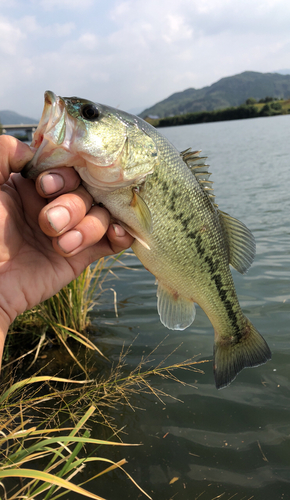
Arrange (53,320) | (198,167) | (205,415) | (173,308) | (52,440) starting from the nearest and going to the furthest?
(52,440)
(198,167)
(173,308)
(205,415)
(53,320)

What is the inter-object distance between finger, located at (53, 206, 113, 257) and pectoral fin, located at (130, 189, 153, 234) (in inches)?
8.0

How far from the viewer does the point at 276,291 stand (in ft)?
19.8

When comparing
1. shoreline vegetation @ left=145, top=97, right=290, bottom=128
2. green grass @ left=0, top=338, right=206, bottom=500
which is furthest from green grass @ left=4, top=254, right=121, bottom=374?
shoreline vegetation @ left=145, top=97, right=290, bottom=128

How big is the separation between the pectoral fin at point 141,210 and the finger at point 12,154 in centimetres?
68

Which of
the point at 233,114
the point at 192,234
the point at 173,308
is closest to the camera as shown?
the point at 192,234

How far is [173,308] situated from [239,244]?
0.78m

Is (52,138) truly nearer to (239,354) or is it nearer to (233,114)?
(239,354)

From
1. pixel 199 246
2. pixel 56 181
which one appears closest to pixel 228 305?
pixel 199 246

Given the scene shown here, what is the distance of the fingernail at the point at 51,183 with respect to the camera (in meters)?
1.87

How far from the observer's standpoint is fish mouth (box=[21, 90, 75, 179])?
5.61 feet

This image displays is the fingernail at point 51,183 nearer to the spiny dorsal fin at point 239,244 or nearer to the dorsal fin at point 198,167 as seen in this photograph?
the dorsal fin at point 198,167

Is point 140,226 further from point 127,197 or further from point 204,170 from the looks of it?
point 204,170

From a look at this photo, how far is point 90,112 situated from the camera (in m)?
1.94

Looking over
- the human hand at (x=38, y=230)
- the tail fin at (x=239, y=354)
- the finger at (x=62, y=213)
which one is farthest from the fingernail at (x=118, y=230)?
the tail fin at (x=239, y=354)
